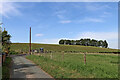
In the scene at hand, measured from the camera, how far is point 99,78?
23.4 feet

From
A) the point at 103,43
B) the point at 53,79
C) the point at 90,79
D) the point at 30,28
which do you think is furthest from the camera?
the point at 103,43

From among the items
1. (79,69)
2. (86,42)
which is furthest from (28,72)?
(86,42)

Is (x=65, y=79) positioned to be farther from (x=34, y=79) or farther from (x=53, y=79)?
(x=34, y=79)

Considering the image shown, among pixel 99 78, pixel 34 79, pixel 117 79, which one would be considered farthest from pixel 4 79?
pixel 117 79

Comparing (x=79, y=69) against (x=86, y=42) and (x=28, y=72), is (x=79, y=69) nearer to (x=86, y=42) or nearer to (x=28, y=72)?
(x=28, y=72)

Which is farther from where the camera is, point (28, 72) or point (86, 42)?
point (86, 42)

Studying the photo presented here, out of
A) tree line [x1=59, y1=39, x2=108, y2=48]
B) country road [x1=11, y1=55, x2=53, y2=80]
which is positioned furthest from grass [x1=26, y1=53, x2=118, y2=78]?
tree line [x1=59, y1=39, x2=108, y2=48]

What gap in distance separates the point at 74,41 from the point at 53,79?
5570 inches

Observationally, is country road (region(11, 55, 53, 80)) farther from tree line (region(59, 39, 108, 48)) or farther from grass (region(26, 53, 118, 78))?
tree line (region(59, 39, 108, 48))

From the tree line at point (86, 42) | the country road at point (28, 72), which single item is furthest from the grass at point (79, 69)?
the tree line at point (86, 42)

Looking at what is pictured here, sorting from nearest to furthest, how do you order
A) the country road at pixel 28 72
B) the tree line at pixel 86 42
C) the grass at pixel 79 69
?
the grass at pixel 79 69, the country road at pixel 28 72, the tree line at pixel 86 42

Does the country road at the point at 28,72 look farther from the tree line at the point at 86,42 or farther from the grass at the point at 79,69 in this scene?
the tree line at the point at 86,42

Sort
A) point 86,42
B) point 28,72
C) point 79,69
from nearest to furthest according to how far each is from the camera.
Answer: point 79,69 < point 28,72 < point 86,42

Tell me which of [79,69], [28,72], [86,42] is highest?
[86,42]
